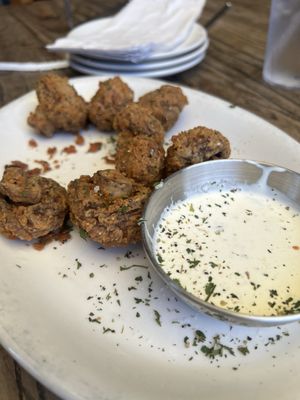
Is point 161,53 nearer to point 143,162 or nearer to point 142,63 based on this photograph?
point 142,63

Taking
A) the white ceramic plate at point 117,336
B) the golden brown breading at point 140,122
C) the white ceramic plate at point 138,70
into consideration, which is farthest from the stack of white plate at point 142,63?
the white ceramic plate at point 117,336

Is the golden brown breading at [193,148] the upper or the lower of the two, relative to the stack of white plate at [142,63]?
upper

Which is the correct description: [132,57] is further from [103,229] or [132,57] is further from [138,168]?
[103,229]

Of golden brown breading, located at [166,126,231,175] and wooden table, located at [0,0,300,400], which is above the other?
golden brown breading, located at [166,126,231,175]

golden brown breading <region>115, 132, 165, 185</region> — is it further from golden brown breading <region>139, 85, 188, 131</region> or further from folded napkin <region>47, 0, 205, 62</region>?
folded napkin <region>47, 0, 205, 62</region>

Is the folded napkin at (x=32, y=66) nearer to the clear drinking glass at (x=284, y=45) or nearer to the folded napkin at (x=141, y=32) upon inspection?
the folded napkin at (x=141, y=32)

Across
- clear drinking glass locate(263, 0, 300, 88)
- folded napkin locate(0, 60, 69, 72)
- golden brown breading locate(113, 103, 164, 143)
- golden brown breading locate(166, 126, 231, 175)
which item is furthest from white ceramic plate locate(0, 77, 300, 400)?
clear drinking glass locate(263, 0, 300, 88)
